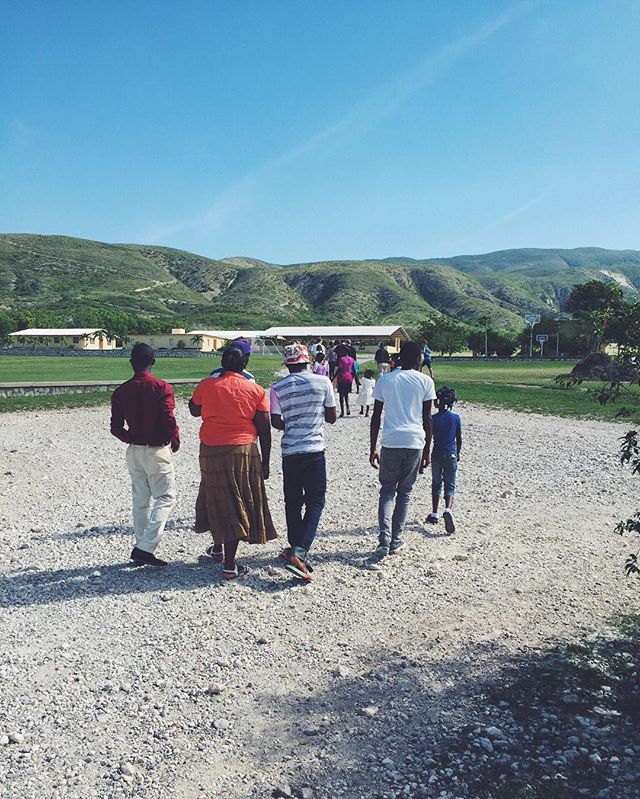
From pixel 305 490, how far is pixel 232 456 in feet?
2.54

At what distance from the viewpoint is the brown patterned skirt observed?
6.04 m

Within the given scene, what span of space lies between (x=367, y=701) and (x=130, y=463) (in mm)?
3317

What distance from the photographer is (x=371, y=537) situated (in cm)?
757

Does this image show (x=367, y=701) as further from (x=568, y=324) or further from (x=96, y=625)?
(x=568, y=324)

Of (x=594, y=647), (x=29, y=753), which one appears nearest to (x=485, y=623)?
(x=594, y=647)

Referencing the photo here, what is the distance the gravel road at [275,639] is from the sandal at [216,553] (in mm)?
100

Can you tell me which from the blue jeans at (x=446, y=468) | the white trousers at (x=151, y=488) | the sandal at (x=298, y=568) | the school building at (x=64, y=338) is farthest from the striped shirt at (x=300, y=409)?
the school building at (x=64, y=338)

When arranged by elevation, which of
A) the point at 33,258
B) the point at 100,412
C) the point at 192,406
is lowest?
the point at 100,412

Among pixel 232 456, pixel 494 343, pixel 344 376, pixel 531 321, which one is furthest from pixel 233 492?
pixel 494 343

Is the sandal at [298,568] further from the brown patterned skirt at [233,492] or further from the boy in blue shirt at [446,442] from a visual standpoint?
the boy in blue shirt at [446,442]

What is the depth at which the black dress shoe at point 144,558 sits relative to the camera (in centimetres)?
648

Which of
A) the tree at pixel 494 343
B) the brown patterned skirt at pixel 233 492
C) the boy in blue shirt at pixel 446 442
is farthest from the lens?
the tree at pixel 494 343

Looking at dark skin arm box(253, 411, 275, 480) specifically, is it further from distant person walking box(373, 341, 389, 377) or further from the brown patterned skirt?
distant person walking box(373, 341, 389, 377)

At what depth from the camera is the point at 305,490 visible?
6305mm
